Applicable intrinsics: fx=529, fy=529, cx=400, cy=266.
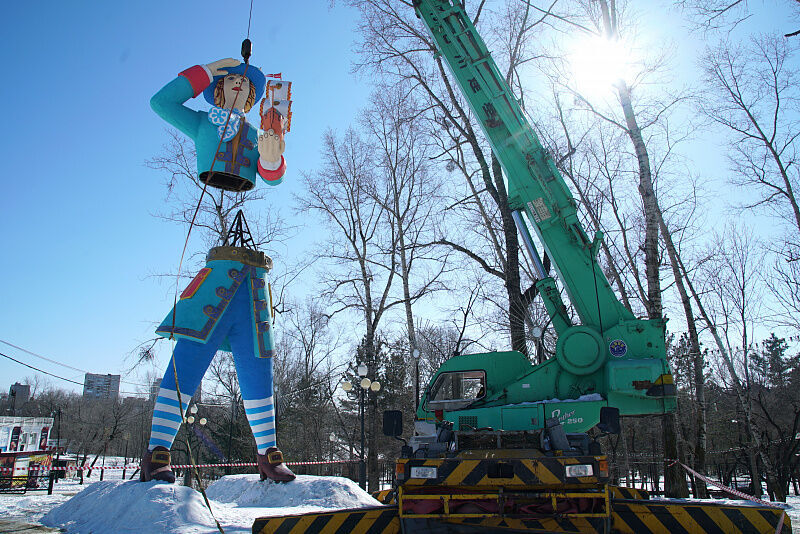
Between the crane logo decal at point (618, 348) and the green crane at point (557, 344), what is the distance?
14 mm

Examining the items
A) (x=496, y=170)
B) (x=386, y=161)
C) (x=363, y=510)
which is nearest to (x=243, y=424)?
(x=386, y=161)

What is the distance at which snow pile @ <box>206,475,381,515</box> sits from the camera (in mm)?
7465

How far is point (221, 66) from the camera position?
7.88 meters

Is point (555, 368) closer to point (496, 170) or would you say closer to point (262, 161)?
point (262, 161)

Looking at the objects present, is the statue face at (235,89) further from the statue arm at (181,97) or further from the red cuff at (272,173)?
the red cuff at (272,173)

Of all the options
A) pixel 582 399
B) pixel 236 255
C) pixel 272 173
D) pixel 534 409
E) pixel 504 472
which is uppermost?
pixel 272 173

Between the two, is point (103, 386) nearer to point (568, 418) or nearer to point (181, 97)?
point (181, 97)

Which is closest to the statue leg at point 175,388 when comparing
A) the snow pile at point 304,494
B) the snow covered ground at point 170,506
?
the snow covered ground at point 170,506

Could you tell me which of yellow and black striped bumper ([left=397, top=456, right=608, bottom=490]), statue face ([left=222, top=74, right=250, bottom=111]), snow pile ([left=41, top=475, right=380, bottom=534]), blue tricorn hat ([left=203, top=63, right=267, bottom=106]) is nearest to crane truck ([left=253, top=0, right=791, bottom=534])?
yellow and black striped bumper ([left=397, top=456, right=608, bottom=490])

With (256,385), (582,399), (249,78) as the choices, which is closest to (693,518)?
(582,399)

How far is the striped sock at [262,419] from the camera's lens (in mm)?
7758

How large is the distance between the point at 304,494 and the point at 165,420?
2.21m

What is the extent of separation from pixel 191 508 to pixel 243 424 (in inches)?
1054

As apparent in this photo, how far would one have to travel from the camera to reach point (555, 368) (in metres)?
8.21
